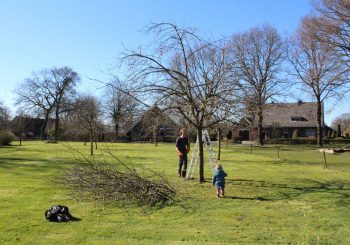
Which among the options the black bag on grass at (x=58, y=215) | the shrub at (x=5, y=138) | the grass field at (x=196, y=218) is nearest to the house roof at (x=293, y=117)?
the shrub at (x=5, y=138)

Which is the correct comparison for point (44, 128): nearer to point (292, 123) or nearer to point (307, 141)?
point (292, 123)

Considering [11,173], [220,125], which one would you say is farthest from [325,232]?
[11,173]

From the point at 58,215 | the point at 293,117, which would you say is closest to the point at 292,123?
the point at 293,117

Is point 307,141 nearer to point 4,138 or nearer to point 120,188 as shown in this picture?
point 4,138

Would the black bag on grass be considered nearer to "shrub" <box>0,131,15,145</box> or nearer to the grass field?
the grass field

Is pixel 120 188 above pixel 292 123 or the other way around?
the other way around

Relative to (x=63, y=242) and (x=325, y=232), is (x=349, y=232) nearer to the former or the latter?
(x=325, y=232)

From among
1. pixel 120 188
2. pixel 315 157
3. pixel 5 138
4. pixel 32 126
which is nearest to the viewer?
pixel 120 188

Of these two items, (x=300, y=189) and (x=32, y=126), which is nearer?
(x=300, y=189)

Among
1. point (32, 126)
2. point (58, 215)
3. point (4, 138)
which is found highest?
point (32, 126)

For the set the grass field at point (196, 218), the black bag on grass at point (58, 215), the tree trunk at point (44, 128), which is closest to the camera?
the grass field at point (196, 218)

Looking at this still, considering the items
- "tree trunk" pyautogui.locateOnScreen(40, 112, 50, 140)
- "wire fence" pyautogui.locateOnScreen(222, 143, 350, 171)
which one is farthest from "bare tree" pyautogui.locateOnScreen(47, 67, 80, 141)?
"wire fence" pyautogui.locateOnScreen(222, 143, 350, 171)

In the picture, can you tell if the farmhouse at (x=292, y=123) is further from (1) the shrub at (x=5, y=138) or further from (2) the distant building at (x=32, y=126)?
(2) the distant building at (x=32, y=126)

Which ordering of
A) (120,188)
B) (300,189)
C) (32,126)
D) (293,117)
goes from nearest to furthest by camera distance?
(120,188) < (300,189) < (293,117) < (32,126)
